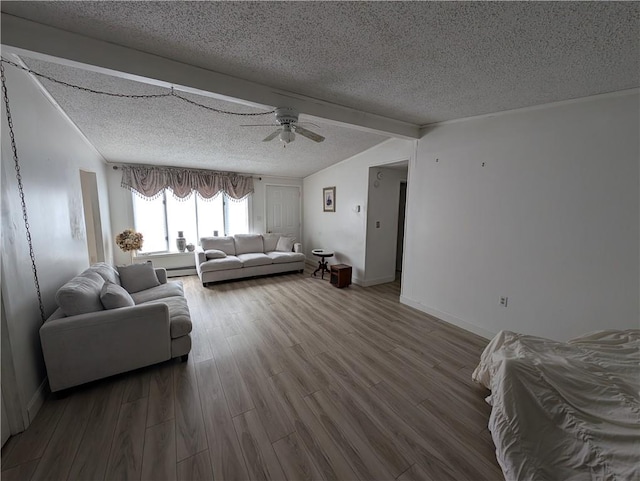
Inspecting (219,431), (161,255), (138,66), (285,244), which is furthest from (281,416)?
(161,255)

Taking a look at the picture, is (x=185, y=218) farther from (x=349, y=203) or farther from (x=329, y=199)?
(x=349, y=203)

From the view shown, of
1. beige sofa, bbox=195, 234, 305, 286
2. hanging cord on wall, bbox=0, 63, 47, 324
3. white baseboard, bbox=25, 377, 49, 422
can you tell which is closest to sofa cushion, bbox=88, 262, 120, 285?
hanging cord on wall, bbox=0, 63, 47, 324

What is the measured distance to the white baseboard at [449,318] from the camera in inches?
108

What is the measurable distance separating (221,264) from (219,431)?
10.7 ft

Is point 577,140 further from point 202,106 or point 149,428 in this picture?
point 149,428

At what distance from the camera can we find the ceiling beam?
1390 millimetres

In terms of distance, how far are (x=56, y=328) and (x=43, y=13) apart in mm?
1924

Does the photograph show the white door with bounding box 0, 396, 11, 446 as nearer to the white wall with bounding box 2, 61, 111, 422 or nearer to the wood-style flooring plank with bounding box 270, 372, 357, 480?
the white wall with bounding box 2, 61, 111, 422

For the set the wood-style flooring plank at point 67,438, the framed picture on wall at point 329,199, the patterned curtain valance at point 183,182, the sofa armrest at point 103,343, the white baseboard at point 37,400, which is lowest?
the wood-style flooring plank at point 67,438

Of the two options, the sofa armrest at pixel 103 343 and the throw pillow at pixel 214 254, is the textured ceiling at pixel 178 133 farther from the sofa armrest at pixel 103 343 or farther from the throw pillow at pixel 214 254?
the sofa armrest at pixel 103 343

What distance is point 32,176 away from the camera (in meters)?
1.82

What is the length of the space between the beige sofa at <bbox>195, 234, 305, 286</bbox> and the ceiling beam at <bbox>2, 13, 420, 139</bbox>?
124 inches

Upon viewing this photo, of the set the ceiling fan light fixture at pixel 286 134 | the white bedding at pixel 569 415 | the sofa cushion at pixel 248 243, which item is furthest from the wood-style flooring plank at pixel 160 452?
the sofa cushion at pixel 248 243

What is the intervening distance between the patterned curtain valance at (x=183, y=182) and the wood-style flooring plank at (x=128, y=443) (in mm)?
4229
